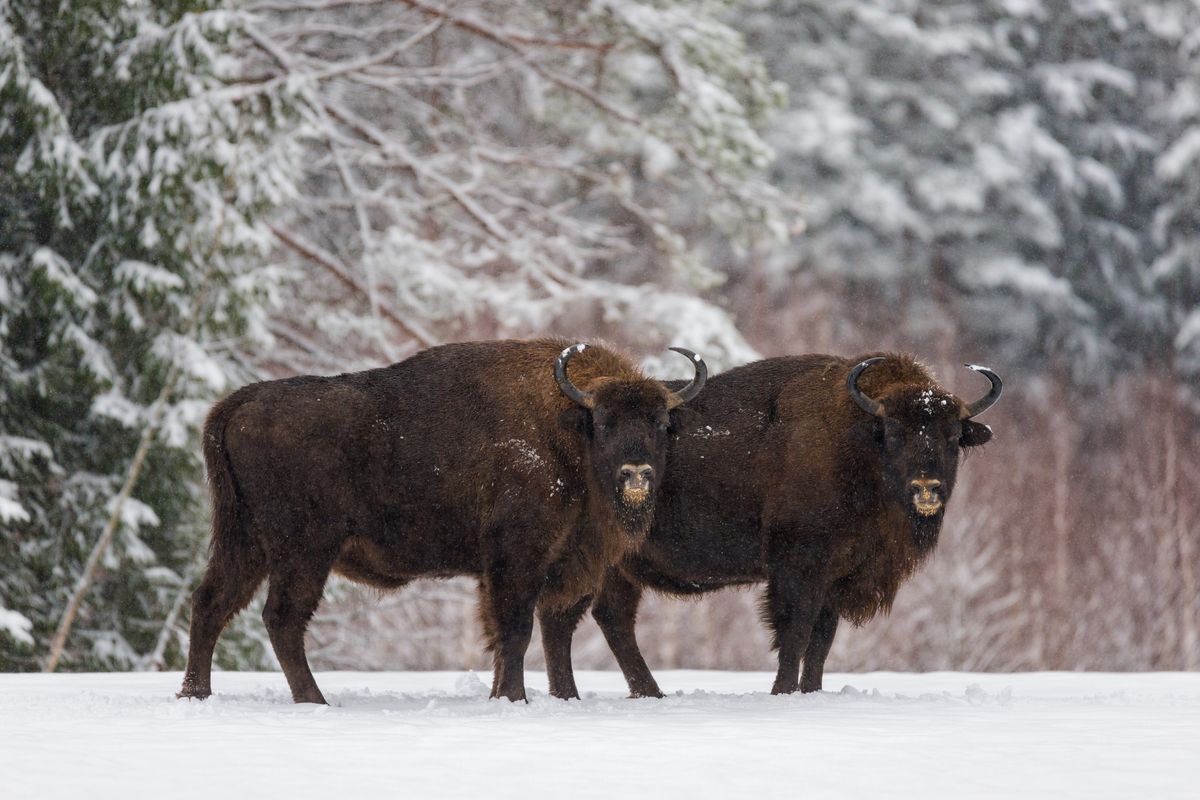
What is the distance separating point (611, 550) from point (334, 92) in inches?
524

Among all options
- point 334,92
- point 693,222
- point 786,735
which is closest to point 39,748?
point 786,735

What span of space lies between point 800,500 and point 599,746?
3.08 m

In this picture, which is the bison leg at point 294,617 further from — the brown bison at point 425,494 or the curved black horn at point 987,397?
the curved black horn at point 987,397

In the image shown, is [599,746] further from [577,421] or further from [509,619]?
[577,421]

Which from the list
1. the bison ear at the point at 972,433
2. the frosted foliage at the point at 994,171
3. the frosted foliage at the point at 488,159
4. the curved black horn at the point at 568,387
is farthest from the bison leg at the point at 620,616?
the frosted foliage at the point at 994,171

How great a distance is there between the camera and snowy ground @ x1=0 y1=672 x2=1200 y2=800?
21.2 feet

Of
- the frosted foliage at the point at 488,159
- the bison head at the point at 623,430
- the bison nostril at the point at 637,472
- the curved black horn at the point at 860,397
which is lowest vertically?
the bison nostril at the point at 637,472

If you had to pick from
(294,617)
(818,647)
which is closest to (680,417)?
(818,647)

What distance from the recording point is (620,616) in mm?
10797

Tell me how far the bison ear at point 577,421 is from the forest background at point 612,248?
6.71m

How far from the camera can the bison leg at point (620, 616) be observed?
10.6 meters

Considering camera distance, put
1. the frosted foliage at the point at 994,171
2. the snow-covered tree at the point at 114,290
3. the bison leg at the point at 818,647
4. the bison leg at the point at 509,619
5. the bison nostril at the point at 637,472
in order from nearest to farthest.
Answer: the bison nostril at the point at 637,472 → the bison leg at the point at 509,619 → the bison leg at the point at 818,647 → the snow-covered tree at the point at 114,290 → the frosted foliage at the point at 994,171

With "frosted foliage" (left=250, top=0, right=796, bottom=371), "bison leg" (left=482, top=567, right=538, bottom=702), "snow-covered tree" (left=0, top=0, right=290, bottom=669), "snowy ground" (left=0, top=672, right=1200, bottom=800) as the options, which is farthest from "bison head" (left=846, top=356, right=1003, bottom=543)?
"frosted foliage" (left=250, top=0, right=796, bottom=371)

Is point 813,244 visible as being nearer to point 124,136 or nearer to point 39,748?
point 124,136
